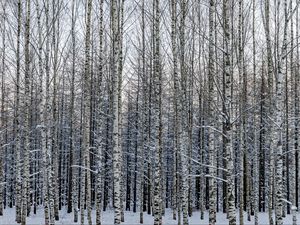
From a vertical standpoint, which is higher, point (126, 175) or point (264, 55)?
point (264, 55)

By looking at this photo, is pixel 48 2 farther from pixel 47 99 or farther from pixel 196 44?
pixel 196 44

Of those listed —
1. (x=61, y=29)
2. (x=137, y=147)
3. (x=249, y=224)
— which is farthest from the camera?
(x=137, y=147)

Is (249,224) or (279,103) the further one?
(249,224)

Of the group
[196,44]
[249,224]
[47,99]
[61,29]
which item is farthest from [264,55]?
[47,99]

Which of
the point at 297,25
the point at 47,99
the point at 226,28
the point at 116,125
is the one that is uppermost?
the point at 297,25

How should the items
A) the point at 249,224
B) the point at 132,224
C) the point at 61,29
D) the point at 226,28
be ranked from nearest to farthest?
1. the point at 226,28
2. the point at 61,29
3. the point at 249,224
4. the point at 132,224

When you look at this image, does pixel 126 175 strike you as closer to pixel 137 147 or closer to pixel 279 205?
pixel 137 147

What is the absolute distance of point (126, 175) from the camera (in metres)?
33.3

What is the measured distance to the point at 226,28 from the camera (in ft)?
26.2

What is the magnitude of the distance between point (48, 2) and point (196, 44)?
369 inches

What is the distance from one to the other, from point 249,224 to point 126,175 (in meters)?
15.3

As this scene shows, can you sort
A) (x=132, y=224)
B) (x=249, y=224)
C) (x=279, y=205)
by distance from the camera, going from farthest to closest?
1. (x=132, y=224)
2. (x=249, y=224)
3. (x=279, y=205)

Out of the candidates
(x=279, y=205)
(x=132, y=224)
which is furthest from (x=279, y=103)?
(x=132, y=224)

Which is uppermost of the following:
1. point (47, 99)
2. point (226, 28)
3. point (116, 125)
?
point (226, 28)
